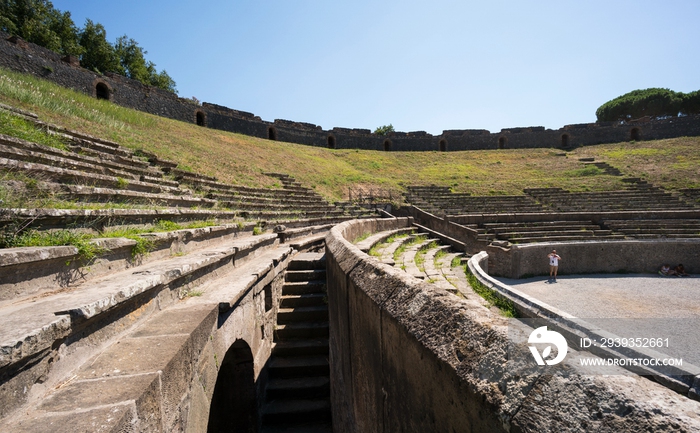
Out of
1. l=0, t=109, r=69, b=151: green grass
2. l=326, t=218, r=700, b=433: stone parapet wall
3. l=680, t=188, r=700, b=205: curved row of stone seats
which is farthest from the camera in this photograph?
l=680, t=188, r=700, b=205: curved row of stone seats

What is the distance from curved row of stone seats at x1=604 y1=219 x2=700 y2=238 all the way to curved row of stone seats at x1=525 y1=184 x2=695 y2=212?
276 cm

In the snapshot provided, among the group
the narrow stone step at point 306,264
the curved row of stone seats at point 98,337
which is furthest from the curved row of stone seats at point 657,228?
the curved row of stone seats at point 98,337

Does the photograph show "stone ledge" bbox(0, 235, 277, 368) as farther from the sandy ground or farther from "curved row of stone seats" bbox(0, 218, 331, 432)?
the sandy ground

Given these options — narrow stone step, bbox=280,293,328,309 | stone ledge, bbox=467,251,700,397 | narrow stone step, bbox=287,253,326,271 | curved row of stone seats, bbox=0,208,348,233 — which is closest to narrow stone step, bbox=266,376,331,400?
narrow stone step, bbox=280,293,328,309

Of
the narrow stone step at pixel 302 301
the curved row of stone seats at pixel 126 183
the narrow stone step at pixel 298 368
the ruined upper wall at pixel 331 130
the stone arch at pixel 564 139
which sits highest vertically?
the ruined upper wall at pixel 331 130

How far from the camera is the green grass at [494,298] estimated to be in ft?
18.8

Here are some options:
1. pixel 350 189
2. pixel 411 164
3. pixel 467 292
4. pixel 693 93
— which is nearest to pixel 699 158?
pixel 411 164

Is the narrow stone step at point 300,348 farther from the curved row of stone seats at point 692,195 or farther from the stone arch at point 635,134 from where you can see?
the stone arch at point 635,134

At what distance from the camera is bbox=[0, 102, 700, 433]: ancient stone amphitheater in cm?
101

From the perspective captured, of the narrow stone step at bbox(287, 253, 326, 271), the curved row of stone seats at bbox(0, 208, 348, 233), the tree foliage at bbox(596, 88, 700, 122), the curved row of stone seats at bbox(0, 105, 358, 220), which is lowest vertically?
the narrow stone step at bbox(287, 253, 326, 271)

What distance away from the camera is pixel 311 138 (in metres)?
38.1

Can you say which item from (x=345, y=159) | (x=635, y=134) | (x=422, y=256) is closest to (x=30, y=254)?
(x=422, y=256)

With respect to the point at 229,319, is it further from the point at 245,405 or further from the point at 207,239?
the point at 207,239

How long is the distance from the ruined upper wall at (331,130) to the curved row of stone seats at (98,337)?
24.8 meters
